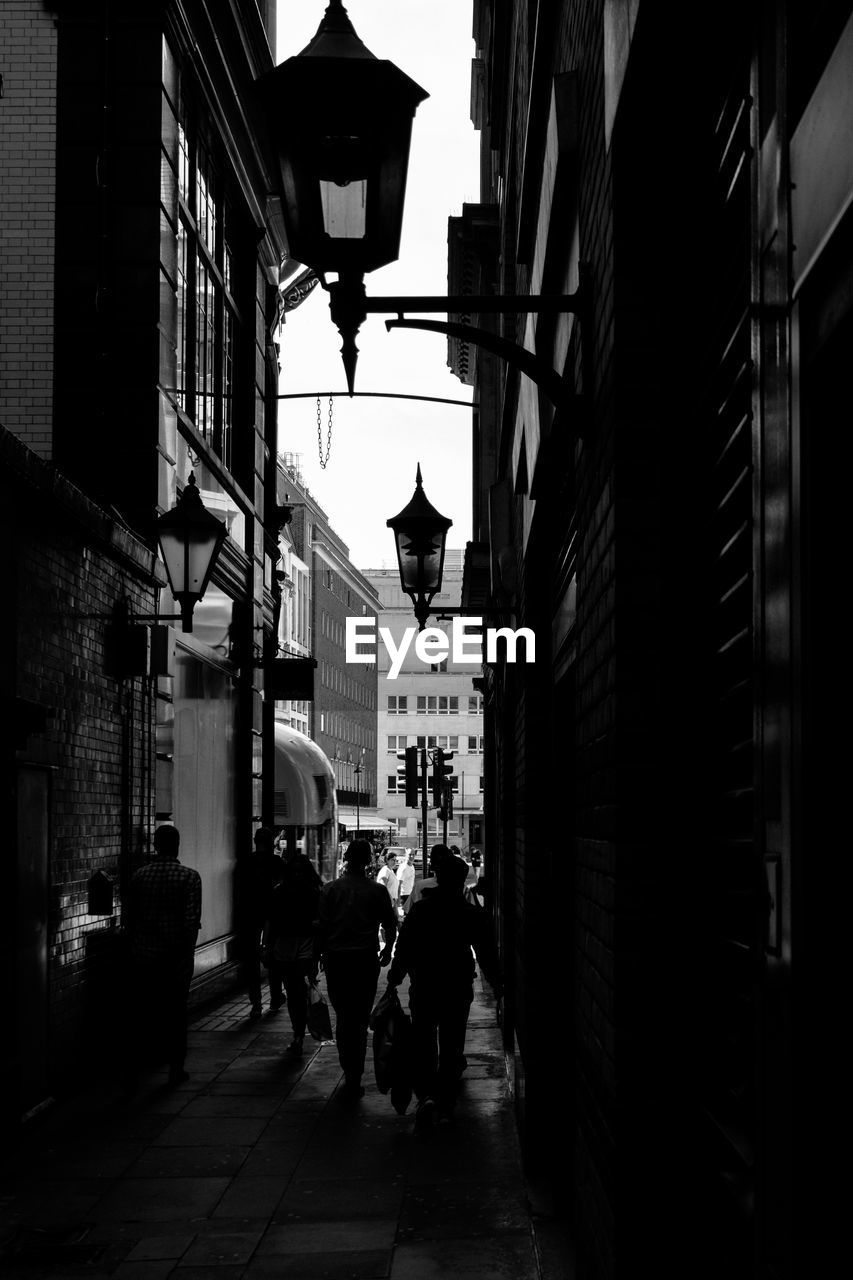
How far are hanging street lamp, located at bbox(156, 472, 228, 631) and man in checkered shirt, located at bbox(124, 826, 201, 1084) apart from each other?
76.0 inches

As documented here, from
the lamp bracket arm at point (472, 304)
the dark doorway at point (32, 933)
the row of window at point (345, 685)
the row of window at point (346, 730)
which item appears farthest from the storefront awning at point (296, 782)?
the row of window at point (346, 730)

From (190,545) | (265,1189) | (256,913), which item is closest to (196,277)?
(190,545)

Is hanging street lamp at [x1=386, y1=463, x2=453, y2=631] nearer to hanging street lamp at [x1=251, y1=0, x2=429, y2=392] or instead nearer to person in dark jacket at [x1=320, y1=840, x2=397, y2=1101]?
person in dark jacket at [x1=320, y1=840, x2=397, y2=1101]

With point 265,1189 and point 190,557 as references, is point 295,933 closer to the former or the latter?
point 190,557

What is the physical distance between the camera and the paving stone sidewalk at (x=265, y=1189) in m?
7.05

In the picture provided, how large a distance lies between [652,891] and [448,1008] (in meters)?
7.48

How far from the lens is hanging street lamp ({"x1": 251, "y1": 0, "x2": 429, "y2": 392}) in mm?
4676

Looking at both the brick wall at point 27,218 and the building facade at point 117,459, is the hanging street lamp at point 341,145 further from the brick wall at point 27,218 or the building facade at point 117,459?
the brick wall at point 27,218

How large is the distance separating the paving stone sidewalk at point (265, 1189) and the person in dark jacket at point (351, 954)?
40cm

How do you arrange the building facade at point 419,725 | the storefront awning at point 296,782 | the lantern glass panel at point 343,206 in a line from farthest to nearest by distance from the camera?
1. the building facade at point 419,725
2. the storefront awning at point 296,782
3. the lantern glass panel at point 343,206

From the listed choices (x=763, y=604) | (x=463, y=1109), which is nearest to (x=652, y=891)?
(x=763, y=604)

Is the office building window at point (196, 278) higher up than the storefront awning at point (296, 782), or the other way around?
the office building window at point (196, 278)

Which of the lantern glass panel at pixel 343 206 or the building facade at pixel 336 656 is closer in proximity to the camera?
the lantern glass panel at pixel 343 206

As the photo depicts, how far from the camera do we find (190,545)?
12.7 meters
